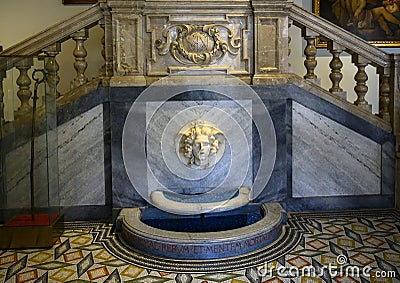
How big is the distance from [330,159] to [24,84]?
372cm

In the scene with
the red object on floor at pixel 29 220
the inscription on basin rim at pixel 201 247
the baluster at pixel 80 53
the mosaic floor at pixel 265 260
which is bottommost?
the mosaic floor at pixel 265 260

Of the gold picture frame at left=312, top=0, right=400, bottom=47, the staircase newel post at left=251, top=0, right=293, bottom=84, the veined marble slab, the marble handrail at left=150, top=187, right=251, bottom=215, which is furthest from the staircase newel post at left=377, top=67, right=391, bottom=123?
the gold picture frame at left=312, top=0, right=400, bottom=47

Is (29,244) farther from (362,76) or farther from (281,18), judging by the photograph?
(362,76)

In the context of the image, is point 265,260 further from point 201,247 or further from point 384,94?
point 384,94

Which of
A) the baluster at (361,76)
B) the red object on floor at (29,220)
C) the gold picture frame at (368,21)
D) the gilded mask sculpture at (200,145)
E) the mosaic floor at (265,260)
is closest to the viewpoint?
the mosaic floor at (265,260)

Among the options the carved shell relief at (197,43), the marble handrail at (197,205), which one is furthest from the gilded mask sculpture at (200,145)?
the carved shell relief at (197,43)

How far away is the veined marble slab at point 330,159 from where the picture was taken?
20.2 ft

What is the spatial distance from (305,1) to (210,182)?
4123mm

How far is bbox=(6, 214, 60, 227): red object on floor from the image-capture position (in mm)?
5156

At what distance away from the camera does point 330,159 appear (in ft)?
20.5

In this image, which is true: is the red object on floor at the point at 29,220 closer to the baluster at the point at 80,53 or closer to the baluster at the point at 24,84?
the baluster at the point at 24,84

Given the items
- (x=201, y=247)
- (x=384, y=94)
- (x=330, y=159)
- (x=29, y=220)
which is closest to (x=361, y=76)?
(x=384, y=94)

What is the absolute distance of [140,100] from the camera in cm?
582

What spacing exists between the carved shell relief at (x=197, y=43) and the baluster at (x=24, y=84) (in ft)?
4.84
